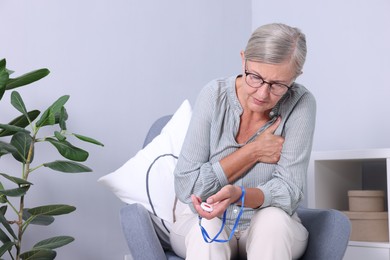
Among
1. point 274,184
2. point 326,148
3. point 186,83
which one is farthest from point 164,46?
point 274,184

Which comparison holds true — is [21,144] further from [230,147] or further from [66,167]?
[230,147]

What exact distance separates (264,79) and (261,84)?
2 cm

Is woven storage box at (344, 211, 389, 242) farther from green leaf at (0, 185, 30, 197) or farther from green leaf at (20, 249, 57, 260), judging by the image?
green leaf at (0, 185, 30, 197)

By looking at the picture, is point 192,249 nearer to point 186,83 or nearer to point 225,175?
point 225,175

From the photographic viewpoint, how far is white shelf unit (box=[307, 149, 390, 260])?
2336mm

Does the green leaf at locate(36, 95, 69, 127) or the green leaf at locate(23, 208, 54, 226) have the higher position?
the green leaf at locate(36, 95, 69, 127)

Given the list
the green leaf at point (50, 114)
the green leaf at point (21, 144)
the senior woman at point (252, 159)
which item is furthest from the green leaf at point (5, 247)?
the senior woman at point (252, 159)

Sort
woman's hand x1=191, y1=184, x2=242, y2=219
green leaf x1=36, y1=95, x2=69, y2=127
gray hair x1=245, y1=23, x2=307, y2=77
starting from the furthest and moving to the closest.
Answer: green leaf x1=36, y1=95, x2=69, y2=127, gray hair x1=245, y1=23, x2=307, y2=77, woman's hand x1=191, y1=184, x2=242, y2=219

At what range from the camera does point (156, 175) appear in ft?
6.92

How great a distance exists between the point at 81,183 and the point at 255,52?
112 centimetres

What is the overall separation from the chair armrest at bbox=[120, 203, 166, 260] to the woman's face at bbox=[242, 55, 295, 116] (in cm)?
45

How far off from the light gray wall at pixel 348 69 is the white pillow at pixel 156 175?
3.29 feet

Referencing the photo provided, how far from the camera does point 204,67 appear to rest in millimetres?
3076

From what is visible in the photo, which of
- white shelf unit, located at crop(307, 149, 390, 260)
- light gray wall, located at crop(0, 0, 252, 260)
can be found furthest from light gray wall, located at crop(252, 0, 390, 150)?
light gray wall, located at crop(0, 0, 252, 260)
